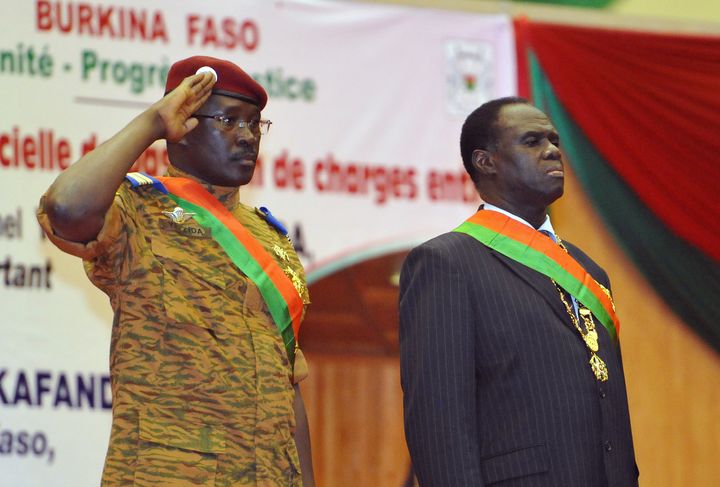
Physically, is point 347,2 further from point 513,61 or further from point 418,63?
point 513,61

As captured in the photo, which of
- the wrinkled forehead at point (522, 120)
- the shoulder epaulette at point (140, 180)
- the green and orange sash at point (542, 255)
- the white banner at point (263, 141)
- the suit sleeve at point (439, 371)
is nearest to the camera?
the suit sleeve at point (439, 371)

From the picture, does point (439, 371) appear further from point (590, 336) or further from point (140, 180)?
point (140, 180)

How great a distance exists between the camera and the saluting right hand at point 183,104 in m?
2.85

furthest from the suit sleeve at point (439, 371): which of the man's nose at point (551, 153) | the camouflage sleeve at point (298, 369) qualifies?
the man's nose at point (551, 153)

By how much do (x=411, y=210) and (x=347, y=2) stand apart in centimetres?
101

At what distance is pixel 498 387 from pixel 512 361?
0.07 metres

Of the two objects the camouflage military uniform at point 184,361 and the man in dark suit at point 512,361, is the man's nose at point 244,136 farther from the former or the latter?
the man in dark suit at point 512,361

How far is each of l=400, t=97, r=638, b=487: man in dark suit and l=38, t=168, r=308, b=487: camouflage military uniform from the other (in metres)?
0.37

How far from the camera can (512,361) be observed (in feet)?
9.66

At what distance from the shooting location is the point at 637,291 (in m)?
5.56

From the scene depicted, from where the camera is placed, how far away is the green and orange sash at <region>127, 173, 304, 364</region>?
9.82 ft

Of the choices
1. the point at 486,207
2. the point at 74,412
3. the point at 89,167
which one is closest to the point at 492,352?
the point at 486,207

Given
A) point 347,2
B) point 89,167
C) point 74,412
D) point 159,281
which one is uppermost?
point 347,2

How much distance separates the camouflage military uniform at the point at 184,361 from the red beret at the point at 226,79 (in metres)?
0.34
